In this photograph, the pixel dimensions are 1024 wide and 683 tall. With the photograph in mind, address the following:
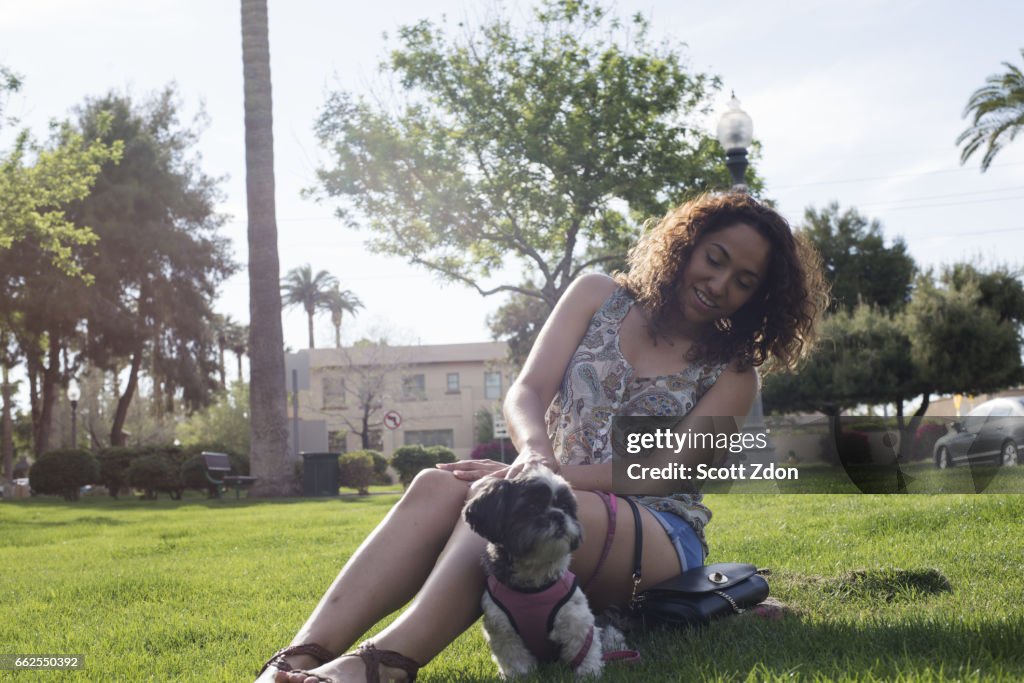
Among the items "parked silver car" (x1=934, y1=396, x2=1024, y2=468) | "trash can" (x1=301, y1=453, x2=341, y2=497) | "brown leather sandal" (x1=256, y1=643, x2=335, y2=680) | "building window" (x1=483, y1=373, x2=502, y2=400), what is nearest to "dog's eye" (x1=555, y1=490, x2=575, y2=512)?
"brown leather sandal" (x1=256, y1=643, x2=335, y2=680)

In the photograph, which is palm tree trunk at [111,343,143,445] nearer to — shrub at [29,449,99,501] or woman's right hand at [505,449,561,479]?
shrub at [29,449,99,501]

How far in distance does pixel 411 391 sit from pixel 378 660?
53.3m

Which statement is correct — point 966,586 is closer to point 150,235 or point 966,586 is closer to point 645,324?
point 645,324

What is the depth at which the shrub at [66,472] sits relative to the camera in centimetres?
2367

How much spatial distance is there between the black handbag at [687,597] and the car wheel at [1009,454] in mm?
2679

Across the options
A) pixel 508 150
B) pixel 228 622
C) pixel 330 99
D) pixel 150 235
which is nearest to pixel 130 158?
pixel 150 235

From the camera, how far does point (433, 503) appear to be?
3178mm

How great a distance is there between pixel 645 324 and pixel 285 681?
2055 millimetres

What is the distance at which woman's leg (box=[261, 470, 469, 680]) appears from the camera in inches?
115

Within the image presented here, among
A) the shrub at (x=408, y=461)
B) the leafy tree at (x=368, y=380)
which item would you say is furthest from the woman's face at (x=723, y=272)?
the leafy tree at (x=368, y=380)

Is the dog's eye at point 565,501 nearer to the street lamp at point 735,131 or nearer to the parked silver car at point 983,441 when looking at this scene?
the parked silver car at point 983,441

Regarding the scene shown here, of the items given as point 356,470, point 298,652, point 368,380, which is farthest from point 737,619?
point 368,380

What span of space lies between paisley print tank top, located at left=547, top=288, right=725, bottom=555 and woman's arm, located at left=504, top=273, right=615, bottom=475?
41mm

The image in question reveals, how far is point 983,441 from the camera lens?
5.32 m
